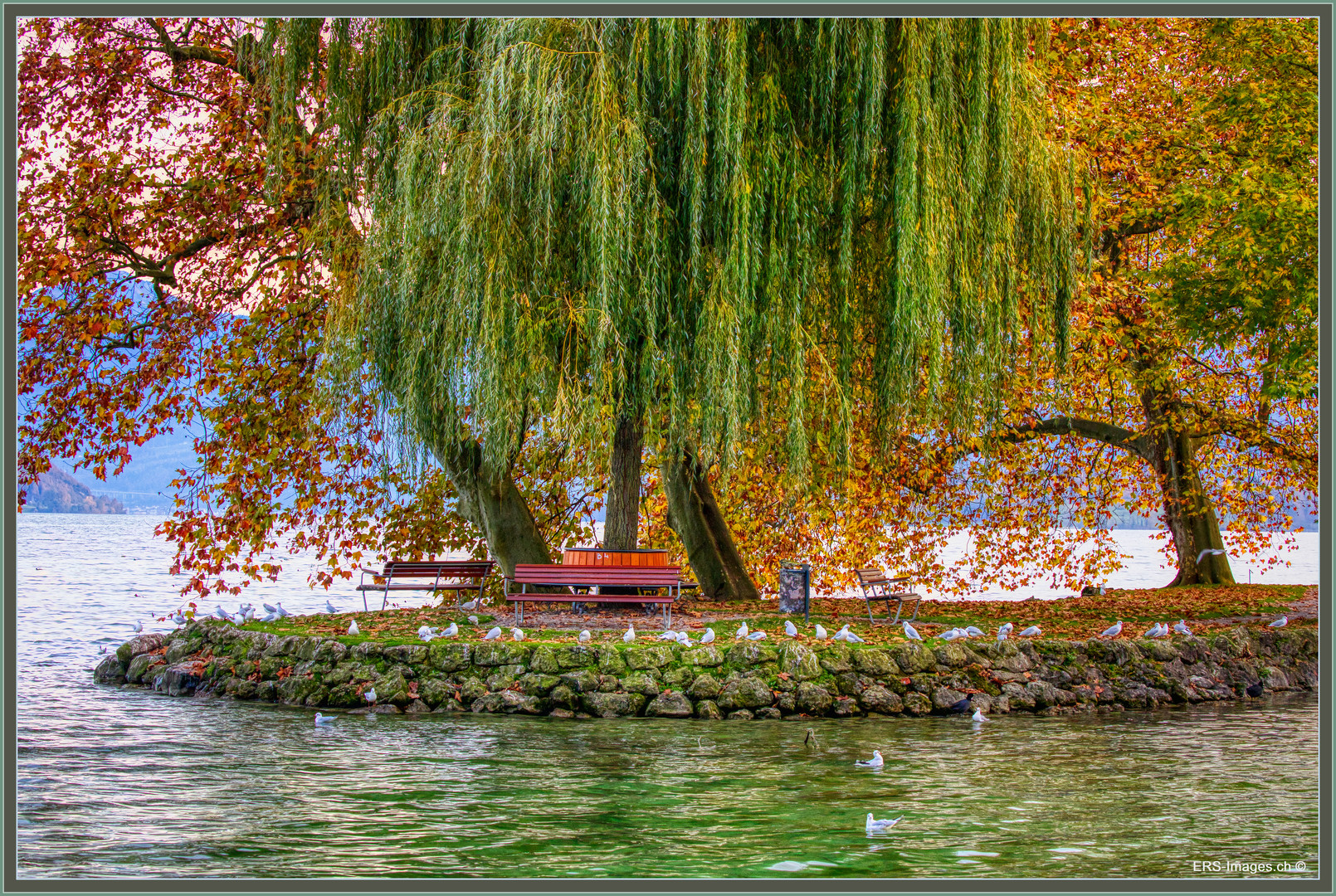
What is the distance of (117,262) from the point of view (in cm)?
1625

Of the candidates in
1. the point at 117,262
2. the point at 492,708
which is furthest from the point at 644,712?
the point at 117,262

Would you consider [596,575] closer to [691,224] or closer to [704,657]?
[704,657]

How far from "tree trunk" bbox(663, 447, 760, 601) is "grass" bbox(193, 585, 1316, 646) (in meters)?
1.22

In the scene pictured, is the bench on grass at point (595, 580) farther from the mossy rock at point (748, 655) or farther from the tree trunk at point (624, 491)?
the mossy rock at point (748, 655)

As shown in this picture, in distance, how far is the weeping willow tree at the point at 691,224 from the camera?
40.2ft

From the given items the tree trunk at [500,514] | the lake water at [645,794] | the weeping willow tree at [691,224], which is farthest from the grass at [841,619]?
the weeping willow tree at [691,224]

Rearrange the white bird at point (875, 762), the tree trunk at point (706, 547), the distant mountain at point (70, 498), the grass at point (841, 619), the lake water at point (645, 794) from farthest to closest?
the distant mountain at point (70, 498)
the tree trunk at point (706, 547)
the grass at point (841, 619)
the white bird at point (875, 762)
the lake water at point (645, 794)

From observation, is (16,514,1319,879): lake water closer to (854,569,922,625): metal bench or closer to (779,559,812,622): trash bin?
(854,569,922,625): metal bench

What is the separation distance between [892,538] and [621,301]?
36.1 feet

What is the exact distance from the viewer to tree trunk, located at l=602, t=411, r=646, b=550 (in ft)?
50.4

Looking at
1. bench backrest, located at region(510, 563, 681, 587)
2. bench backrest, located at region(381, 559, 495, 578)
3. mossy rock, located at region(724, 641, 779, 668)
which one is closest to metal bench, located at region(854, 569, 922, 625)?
bench backrest, located at region(510, 563, 681, 587)

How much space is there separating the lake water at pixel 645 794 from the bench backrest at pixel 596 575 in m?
2.65

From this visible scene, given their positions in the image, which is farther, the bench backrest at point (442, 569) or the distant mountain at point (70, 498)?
the distant mountain at point (70, 498)

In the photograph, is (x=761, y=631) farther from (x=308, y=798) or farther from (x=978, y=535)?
(x=978, y=535)
